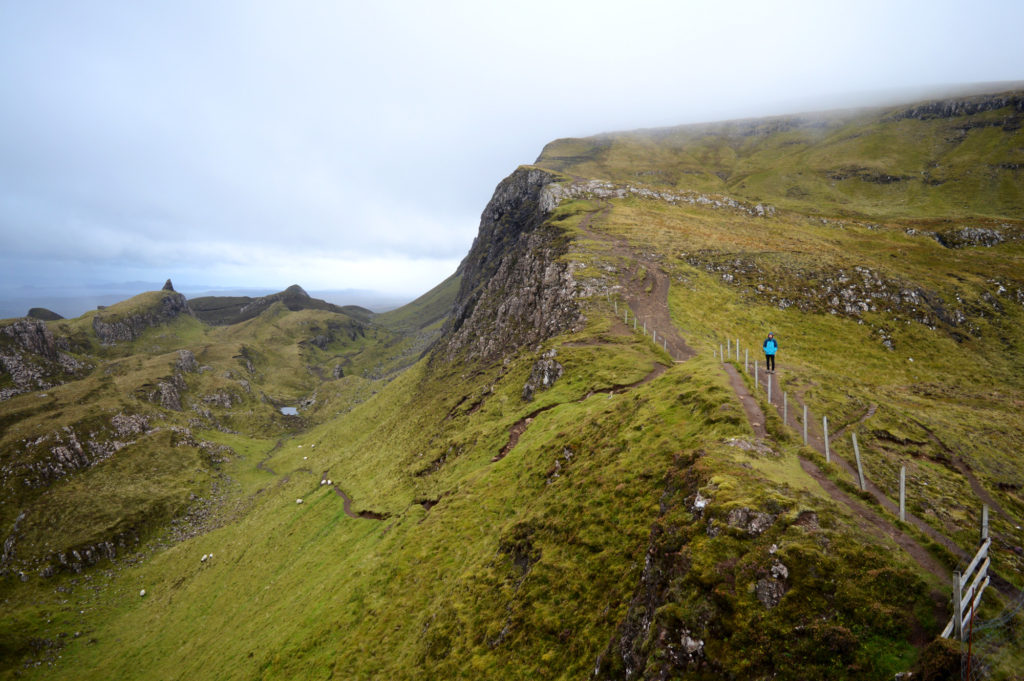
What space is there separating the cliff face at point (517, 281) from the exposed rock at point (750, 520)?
129 feet

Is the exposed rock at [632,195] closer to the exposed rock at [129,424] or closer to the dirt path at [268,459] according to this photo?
the dirt path at [268,459]

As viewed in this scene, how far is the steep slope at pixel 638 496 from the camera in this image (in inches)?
431

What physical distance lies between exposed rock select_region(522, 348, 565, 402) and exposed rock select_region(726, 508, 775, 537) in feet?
95.0

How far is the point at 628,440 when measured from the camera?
71.3 ft

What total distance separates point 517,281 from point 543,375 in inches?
1484

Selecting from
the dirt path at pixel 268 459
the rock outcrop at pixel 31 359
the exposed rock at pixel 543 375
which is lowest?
the dirt path at pixel 268 459

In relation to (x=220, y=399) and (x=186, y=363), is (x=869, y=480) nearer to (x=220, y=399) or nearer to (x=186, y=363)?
(x=220, y=399)

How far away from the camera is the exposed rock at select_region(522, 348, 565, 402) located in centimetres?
4188

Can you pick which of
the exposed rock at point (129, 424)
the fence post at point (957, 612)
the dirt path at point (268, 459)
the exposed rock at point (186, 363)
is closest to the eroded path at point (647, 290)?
the fence post at point (957, 612)

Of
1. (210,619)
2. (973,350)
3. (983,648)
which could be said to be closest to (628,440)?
(983,648)

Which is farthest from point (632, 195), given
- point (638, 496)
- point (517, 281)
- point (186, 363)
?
point (186, 363)

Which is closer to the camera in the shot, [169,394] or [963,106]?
[169,394]

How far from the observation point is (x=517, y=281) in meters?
77.6

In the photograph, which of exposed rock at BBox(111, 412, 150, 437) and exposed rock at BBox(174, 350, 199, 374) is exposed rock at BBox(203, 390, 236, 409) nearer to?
exposed rock at BBox(174, 350, 199, 374)
